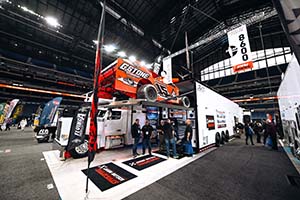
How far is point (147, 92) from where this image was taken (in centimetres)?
351

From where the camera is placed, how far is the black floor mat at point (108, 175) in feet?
8.00

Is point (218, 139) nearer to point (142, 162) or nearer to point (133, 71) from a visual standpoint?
point (142, 162)

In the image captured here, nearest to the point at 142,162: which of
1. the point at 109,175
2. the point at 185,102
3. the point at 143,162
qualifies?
the point at 143,162

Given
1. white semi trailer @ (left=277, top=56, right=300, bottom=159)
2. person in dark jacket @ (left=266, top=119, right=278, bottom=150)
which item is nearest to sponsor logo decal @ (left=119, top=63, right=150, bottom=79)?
white semi trailer @ (left=277, top=56, right=300, bottom=159)

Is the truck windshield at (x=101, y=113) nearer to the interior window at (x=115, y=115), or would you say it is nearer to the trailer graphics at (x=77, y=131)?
the interior window at (x=115, y=115)

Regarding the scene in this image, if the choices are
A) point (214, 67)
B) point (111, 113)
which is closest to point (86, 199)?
point (111, 113)

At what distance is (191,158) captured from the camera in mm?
3957

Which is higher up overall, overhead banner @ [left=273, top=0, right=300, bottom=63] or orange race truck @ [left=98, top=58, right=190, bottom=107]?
orange race truck @ [left=98, top=58, right=190, bottom=107]

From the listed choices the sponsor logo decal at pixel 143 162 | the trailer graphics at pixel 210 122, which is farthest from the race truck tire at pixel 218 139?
the sponsor logo decal at pixel 143 162

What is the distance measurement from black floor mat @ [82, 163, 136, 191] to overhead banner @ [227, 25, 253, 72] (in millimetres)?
6107

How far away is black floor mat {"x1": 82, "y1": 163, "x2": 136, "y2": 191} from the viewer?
96.0 inches

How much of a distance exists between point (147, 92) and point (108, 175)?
2.42 meters

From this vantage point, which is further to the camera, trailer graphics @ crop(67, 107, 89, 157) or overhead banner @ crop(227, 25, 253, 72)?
overhead banner @ crop(227, 25, 253, 72)

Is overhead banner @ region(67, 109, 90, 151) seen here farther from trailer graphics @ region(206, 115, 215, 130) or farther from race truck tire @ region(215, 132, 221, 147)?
race truck tire @ region(215, 132, 221, 147)
